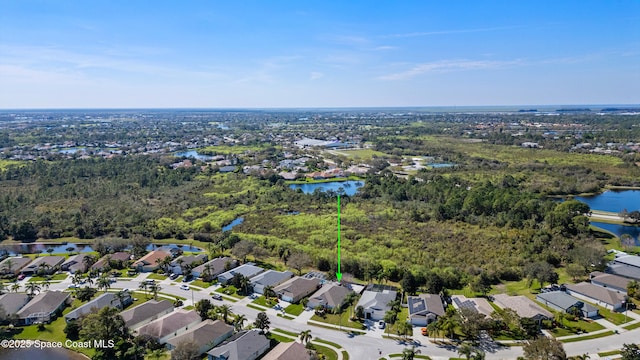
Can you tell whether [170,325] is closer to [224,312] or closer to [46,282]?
[224,312]

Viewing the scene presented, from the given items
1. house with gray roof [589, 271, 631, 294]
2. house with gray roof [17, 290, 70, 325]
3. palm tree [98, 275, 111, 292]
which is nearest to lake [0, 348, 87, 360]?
house with gray roof [17, 290, 70, 325]

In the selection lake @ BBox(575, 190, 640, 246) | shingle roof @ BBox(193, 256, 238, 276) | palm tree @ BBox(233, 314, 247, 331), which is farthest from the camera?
lake @ BBox(575, 190, 640, 246)

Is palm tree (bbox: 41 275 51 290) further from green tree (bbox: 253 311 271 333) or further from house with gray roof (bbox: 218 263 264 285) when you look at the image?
green tree (bbox: 253 311 271 333)

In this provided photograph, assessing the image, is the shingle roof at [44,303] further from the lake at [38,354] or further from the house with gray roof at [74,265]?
the house with gray roof at [74,265]

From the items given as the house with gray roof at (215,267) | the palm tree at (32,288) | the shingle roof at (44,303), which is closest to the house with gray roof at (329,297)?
the house with gray roof at (215,267)

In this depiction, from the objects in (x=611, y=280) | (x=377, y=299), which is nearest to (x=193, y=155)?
(x=377, y=299)

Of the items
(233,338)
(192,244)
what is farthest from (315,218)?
(233,338)

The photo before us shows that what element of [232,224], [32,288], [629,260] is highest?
[629,260]
